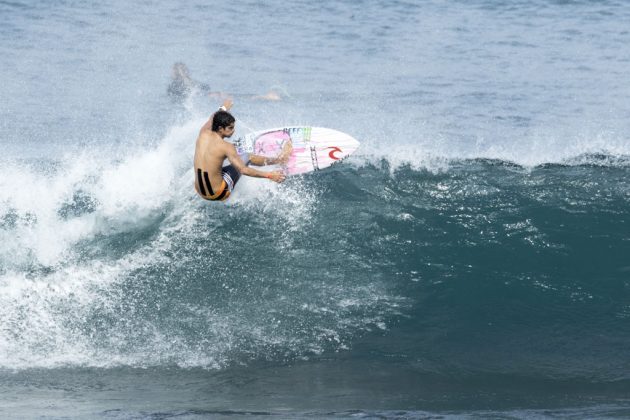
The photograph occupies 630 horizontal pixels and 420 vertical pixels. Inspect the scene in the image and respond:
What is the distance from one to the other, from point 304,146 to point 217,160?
2.13 meters

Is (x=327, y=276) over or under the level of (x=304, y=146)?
under

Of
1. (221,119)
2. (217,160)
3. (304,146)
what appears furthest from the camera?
(304,146)

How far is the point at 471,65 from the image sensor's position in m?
20.9

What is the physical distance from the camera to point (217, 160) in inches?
346

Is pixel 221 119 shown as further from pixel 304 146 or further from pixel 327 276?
pixel 304 146

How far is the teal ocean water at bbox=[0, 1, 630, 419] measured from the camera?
7504 mm

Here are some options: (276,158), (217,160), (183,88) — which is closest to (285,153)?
(276,158)

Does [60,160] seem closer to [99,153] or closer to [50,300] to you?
[99,153]

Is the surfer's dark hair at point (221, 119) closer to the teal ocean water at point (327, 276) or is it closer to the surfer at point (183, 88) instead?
the teal ocean water at point (327, 276)

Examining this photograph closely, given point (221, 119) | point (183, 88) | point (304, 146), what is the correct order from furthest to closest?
point (183, 88), point (304, 146), point (221, 119)

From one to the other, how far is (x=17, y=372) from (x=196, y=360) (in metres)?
1.68

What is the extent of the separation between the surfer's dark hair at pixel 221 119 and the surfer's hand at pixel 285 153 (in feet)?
4.70

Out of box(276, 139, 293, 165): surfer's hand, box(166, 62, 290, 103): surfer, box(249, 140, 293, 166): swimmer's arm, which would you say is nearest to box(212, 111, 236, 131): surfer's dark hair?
box(249, 140, 293, 166): swimmer's arm

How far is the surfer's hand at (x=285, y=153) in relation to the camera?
10.1m
